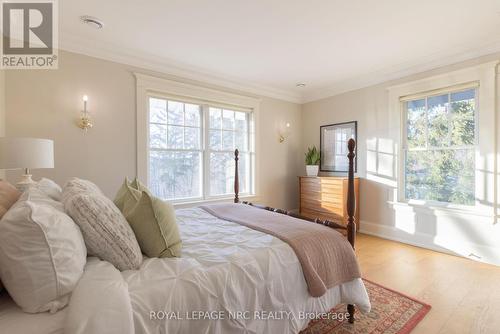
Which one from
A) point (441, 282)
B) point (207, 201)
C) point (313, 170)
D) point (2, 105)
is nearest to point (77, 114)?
point (2, 105)

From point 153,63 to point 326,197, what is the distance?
3.15 m

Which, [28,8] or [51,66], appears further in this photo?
[51,66]

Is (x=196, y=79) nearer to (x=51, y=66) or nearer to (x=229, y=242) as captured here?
(x=51, y=66)

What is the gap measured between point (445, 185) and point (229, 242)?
3.18 meters

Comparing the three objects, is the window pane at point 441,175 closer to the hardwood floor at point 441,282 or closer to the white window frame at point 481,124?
the white window frame at point 481,124

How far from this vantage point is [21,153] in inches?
75.0

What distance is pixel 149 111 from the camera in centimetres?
328

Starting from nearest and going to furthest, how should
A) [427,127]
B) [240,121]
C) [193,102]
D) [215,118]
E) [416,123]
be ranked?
1. [427,127]
2. [416,123]
3. [193,102]
4. [215,118]
5. [240,121]

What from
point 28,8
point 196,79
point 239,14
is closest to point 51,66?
point 28,8

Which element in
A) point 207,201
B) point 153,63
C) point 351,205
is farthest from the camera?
point 207,201

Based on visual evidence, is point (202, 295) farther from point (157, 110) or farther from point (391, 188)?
point (391, 188)

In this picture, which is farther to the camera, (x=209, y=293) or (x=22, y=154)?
(x=22, y=154)

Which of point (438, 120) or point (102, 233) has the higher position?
point (438, 120)

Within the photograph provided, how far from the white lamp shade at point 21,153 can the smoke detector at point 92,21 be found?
3.98 ft
